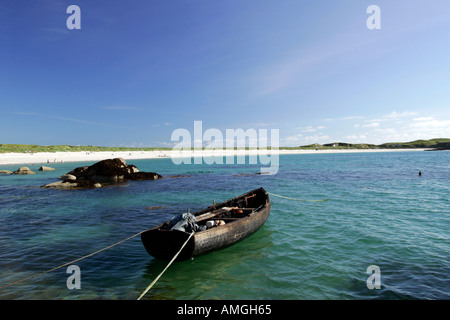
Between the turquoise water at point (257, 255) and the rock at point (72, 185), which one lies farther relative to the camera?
the rock at point (72, 185)

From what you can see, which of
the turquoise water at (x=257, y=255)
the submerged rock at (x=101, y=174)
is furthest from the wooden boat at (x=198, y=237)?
the submerged rock at (x=101, y=174)

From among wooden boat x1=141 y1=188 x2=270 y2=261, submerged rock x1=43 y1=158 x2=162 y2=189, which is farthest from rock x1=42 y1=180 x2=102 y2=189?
wooden boat x1=141 y1=188 x2=270 y2=261

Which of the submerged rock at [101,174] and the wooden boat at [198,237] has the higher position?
the submerged rock at [101,174]

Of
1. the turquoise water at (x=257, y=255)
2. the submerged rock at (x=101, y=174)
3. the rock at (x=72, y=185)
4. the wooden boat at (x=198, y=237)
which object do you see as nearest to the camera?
the turquoise water at (x=257, y=255)

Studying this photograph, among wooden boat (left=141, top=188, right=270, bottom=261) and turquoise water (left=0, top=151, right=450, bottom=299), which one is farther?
wooden boat (left=141, top=188, right=270, bottom=261)

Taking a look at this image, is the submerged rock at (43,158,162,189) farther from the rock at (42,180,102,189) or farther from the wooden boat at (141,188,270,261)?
the wooden boat at (141,188,270,261)

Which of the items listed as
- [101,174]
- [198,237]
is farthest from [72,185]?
[198,237]

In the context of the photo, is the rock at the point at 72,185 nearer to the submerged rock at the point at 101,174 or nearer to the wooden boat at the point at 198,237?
the submerged rock at the point at 101,174

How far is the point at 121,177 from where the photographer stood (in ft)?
110

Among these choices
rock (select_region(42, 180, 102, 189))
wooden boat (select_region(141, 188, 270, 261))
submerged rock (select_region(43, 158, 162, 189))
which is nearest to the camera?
wooden boat (select_region(141, 188, 270, 261))

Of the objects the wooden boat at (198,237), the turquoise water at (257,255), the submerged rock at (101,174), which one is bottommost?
the turquoise water at (257,255)
